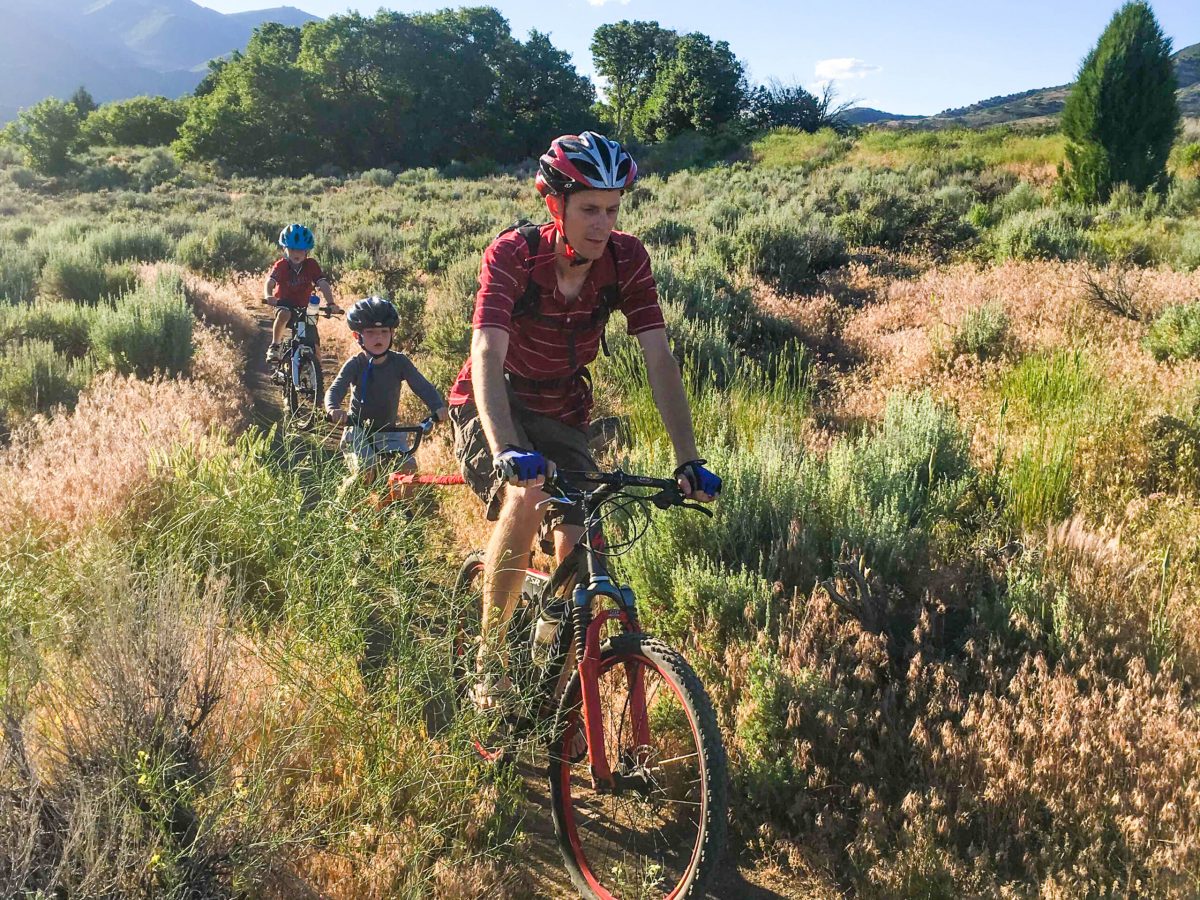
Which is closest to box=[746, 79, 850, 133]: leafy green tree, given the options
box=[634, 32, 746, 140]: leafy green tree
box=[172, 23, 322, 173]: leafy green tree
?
box=[634, 32, 746, 140]: leafy green tree

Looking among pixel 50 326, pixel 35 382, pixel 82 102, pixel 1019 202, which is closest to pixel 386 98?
pixel 82 102

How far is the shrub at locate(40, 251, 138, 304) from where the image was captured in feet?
39.0

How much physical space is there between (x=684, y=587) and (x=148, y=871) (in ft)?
8.19

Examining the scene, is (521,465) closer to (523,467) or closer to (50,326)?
(523,467)

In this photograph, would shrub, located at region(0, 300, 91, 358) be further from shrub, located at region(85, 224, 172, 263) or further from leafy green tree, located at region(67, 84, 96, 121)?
leafy green tree, located at region(67, 84, 96, 121)

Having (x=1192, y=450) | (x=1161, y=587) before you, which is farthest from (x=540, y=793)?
(x=1192, y=450)

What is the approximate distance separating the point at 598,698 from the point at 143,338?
766 centimetres

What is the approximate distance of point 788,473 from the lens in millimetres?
4523

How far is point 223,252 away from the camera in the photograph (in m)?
17.2

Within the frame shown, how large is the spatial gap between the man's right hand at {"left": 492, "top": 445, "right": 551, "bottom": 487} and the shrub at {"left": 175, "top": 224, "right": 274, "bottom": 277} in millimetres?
14810

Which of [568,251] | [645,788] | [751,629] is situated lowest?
[645,788]

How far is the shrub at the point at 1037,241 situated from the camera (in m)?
10.8

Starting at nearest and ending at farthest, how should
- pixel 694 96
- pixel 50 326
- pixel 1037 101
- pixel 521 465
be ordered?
1. pixel 521 465
2. pixel 50 326
3. pixel 694 96
4. pixel 1037 101

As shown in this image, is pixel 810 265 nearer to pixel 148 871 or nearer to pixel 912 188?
pixel 912 188
